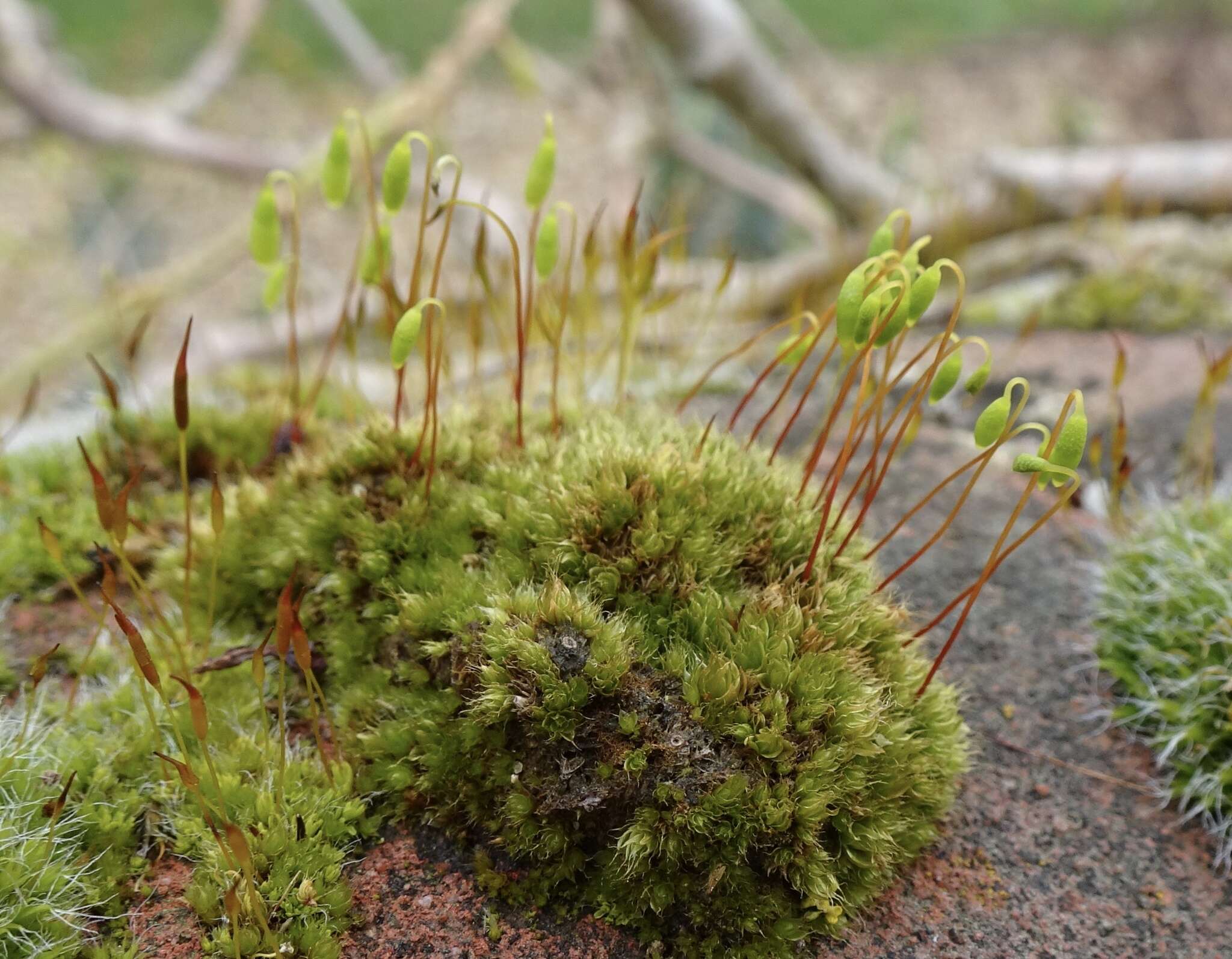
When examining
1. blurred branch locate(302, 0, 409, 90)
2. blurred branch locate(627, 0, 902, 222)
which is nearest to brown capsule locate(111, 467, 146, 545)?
blurred branch locate(627, 0, 902, 222)

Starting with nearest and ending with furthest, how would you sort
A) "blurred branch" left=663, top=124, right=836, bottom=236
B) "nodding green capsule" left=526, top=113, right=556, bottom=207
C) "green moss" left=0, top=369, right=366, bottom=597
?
"nodding green capsule" left=526, top=113, right=556, bottom=207 → "green moss" left=0, top=369, right=366, bottom=597 → "blurred branch" left=663, top=124, right=836, bottom=236

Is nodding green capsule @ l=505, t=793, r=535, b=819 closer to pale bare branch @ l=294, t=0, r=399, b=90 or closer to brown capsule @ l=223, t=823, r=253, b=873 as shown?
brown capsule @ l=223, t=823, r=253, b=873

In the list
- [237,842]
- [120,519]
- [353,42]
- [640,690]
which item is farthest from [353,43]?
[237,842]

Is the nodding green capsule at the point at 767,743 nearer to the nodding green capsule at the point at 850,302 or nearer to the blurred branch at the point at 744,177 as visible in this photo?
the nodding green capsule at the point at 850,302

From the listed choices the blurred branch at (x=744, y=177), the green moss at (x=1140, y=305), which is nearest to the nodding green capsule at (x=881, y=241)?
the green moss at (x=1140, y=305)

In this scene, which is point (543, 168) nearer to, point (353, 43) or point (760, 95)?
point (760, 95)

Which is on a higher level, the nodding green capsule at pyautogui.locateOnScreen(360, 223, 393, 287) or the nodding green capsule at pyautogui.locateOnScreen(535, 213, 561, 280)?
the nodding green capsule at pyautogui.locateOnScreen(535, 213, 561, 280)

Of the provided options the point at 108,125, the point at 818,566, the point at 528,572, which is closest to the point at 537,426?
the point at 528,572

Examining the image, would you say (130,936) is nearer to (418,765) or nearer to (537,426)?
(418,765)

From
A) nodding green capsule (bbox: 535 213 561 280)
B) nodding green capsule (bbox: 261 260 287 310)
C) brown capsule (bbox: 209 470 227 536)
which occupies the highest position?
nodding green capsule (bbox: 535 213 561 280)
